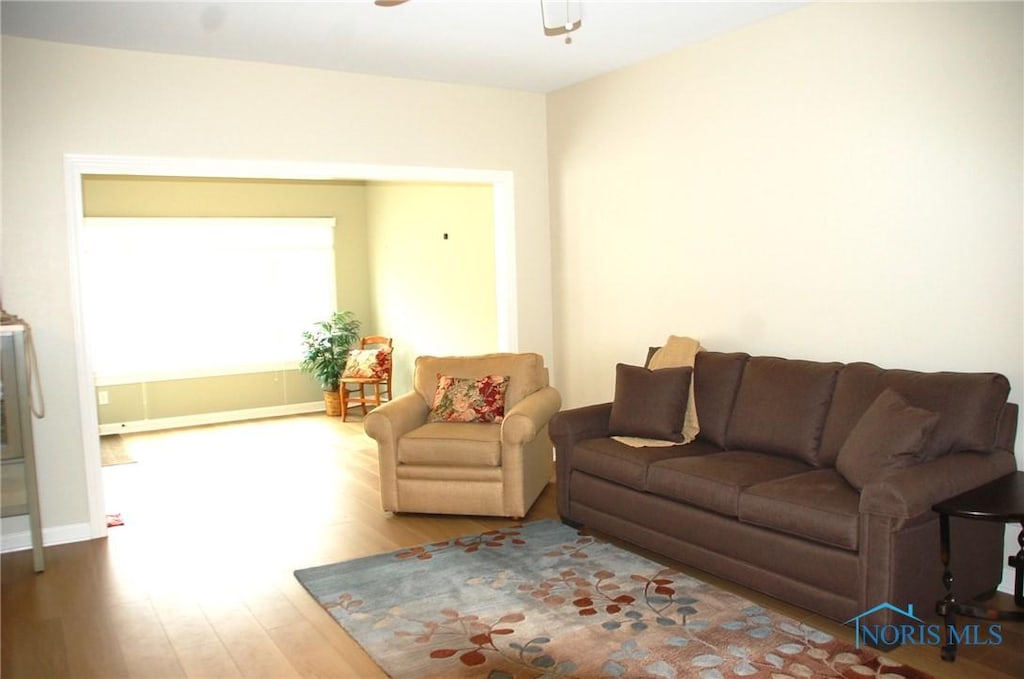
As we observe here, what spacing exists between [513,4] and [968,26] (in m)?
2.02

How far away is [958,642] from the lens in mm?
2984

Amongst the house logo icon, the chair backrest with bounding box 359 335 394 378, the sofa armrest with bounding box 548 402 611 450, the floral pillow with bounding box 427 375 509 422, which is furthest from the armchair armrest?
the chair backrest with bounding box 359 335 394 378

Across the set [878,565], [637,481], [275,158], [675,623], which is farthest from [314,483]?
[878,565]

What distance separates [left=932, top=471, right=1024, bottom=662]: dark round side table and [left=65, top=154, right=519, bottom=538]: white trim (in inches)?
142

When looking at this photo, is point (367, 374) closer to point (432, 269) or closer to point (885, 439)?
point (432, 269)

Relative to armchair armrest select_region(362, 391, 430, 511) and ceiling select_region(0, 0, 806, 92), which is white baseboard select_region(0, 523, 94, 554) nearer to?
armchair armrest select_region(362, 391, 430, 511)

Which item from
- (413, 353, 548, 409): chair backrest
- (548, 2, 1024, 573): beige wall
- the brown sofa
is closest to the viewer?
the brown sofa

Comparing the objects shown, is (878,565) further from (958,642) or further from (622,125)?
(622,125)

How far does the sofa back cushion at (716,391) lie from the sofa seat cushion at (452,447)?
1.14 meters

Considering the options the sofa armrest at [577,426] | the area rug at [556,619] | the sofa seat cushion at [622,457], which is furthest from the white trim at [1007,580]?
the sofa armrest at [577,426]

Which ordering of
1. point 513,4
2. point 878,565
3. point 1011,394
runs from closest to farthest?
point 878,565 < point 1011,394 < point 513,4

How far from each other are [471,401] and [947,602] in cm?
281

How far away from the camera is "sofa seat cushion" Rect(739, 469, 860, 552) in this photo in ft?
9.80

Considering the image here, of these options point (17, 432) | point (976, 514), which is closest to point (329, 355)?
point (17, 432)
